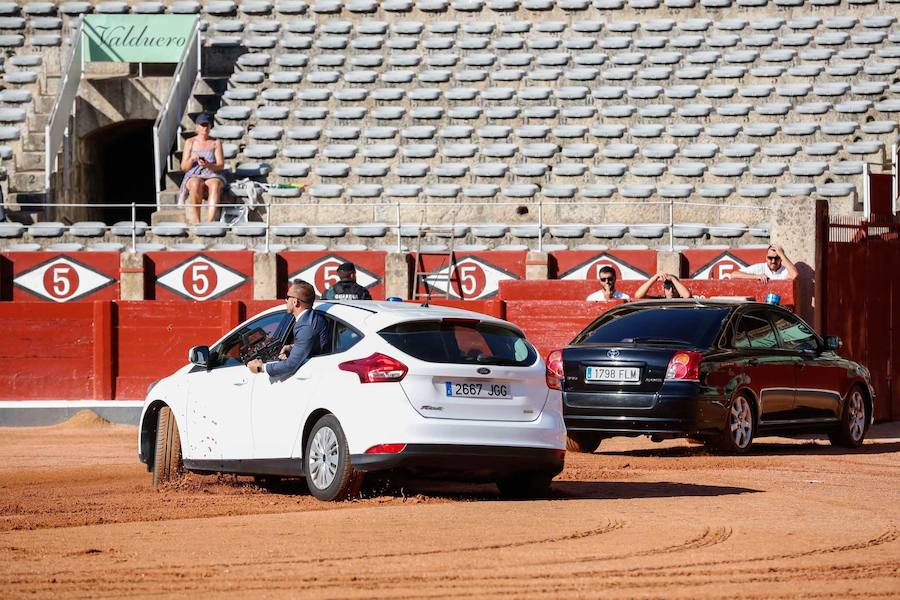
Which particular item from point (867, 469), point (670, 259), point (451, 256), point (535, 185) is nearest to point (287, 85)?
point (535, 185)

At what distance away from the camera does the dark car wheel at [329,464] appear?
10555mm

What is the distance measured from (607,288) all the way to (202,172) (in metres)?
8.01

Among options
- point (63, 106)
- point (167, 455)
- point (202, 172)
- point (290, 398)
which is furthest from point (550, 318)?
point (63, 106)

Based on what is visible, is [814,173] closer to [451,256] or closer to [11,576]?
[451,256]

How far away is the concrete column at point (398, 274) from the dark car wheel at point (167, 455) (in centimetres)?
973

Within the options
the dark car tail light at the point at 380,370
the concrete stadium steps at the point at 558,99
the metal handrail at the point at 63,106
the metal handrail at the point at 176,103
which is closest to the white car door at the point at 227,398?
the dark car tail light at the point at 380,370

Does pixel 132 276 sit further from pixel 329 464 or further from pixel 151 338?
pixel 329 464

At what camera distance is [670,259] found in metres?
21.5

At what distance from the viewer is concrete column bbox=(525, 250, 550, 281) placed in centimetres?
2188

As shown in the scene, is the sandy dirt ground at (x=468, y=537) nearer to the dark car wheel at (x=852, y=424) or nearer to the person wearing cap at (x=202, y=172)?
the dark car wheel at (x=852, y=424)

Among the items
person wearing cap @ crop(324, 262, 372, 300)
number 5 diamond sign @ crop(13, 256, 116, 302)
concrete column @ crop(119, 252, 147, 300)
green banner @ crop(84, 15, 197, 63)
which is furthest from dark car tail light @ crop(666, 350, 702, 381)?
green banner @ crop(84, 15, 197, 63)

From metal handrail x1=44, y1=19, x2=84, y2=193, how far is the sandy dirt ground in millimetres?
12813

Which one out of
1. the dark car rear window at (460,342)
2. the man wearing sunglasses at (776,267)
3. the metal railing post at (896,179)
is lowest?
the dark car rear window at (460,342)

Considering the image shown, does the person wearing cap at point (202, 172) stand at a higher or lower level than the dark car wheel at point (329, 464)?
higher
